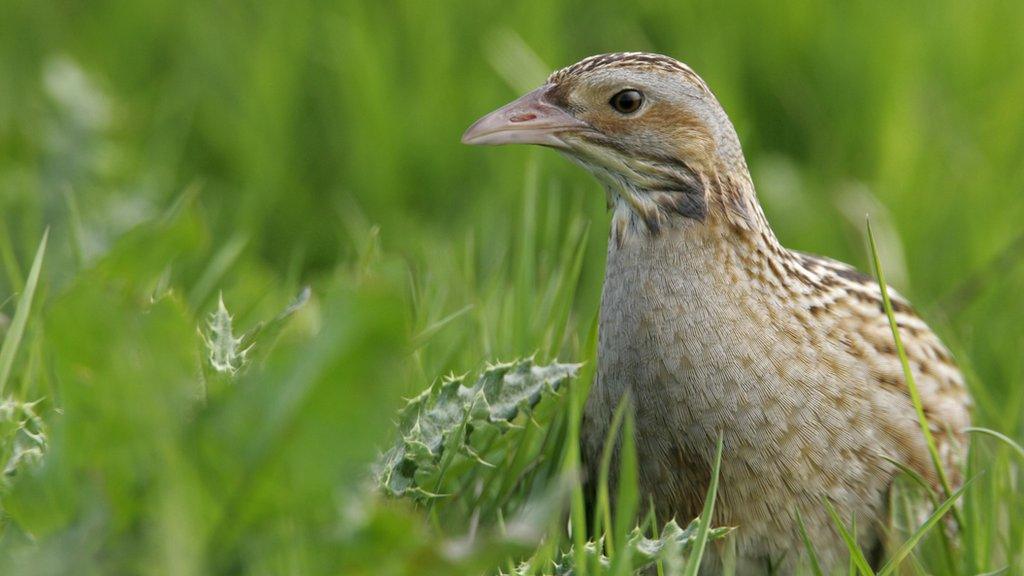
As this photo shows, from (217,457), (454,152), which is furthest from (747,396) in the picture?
(454,152)

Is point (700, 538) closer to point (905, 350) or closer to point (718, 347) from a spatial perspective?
point (718, 347)

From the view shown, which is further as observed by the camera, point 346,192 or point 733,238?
point 346,192

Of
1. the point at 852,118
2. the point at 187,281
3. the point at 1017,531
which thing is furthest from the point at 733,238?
the point at 852,118

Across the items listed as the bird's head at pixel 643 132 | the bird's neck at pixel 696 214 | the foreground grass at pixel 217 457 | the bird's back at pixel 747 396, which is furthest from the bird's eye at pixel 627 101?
the foreground grass at pixel 217 457

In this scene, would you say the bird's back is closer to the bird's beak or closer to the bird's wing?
the bird's wing

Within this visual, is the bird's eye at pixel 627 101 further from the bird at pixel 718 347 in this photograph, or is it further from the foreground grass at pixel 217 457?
the foreground grass at pixel 217 457

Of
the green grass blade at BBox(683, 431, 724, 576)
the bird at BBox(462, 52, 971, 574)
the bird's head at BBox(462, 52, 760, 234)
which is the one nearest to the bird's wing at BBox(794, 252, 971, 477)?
the bird at BBox(462, 52, 971, 574)

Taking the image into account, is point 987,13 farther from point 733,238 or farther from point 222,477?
point 222,477

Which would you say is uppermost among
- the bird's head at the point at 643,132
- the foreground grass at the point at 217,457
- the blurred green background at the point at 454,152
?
the blurred green background at the point at 454,152
